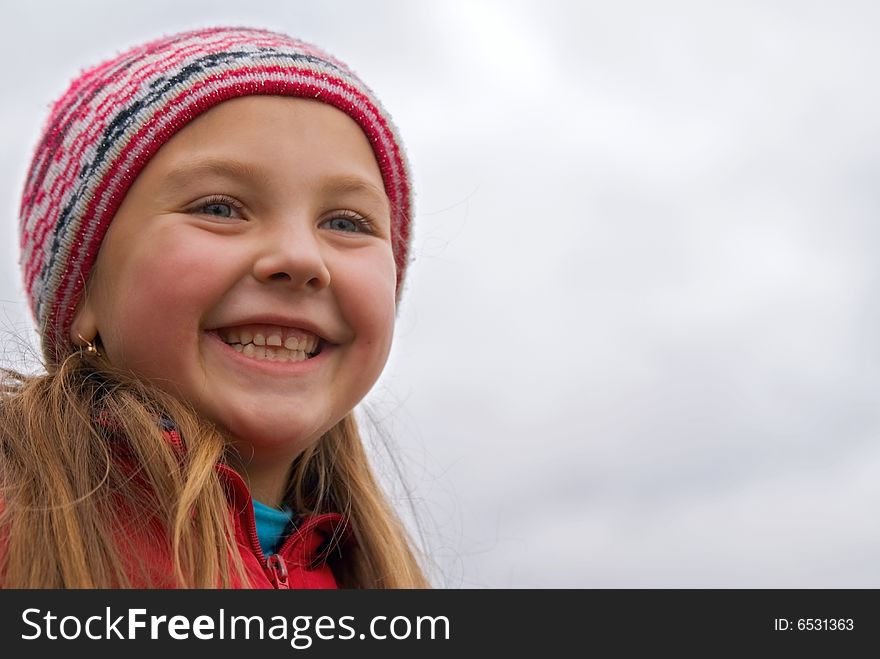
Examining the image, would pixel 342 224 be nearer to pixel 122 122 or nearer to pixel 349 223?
pixel 349 223

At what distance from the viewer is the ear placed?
2443 millimetres

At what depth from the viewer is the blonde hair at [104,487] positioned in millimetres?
1944

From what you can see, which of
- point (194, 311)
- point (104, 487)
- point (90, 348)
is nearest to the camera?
point (104, 487)

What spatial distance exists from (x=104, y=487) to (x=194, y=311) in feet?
1.43

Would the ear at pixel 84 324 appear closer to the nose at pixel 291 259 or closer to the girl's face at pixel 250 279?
the girl's face at pixel 250 279

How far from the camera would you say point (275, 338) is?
233 centimetres

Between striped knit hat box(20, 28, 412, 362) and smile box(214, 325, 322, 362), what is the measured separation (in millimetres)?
468

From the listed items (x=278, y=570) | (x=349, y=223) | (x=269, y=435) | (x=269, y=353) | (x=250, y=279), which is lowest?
(x=278, y=570)

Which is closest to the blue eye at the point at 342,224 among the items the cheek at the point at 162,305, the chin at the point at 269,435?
the cheek at the point at 162,305

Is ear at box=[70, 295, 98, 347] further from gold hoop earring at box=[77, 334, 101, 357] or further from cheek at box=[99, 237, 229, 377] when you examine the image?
cheek at box=[99, 237, 229, 377]

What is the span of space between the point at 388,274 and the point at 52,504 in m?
1.02

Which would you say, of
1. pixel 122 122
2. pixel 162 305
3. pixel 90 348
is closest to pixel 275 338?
pixel 162 305

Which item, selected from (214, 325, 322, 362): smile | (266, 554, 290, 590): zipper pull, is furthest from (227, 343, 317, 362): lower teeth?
(266, 554, 290, 590): zipper pull
